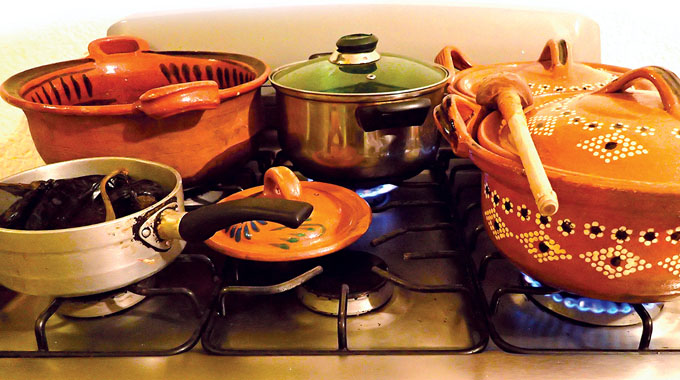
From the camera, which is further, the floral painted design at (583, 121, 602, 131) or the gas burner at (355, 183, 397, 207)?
the gas burner at (355, 183, 397, 207)

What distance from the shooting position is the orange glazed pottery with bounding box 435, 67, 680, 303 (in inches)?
16.9

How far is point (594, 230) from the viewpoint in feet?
1.50

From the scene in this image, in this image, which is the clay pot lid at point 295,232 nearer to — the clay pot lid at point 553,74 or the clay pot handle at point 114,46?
the clay pot lid at point 553,74

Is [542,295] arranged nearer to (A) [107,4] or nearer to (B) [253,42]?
(B) [253,42]

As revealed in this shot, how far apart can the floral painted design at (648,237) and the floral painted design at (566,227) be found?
0.05 meters

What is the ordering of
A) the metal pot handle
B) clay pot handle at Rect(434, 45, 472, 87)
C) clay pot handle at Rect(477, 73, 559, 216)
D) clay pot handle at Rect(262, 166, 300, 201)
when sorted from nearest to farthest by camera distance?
1. clay pot handle at Rect(477, 73, 559, 216)
2. the metal pot handle
3. clay pot handle at Rect(262, 166, 300, 201)
4. clay pot handle at Rect(434, 45, 472, 87)

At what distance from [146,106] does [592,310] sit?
56 centimetres

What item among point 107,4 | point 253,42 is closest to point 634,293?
point 253,42

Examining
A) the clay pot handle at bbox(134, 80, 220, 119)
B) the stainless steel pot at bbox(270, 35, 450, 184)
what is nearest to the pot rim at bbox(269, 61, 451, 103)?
the stainless steel pot at bbox(270, 35, 450, 184)

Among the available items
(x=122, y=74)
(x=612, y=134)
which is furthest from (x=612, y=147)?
(x=122, y=74)

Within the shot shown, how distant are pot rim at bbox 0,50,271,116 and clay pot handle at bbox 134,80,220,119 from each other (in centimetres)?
2

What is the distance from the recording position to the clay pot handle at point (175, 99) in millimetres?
622

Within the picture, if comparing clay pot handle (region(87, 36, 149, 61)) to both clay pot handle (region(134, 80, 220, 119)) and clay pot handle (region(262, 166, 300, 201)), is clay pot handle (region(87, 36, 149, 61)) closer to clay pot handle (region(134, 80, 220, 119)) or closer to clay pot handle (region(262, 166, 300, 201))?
clay pot handle (region(134, 80, 220, 119))

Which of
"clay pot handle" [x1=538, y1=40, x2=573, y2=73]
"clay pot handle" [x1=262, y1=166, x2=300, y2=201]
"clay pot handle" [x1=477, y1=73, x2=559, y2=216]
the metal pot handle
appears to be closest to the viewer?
"clay pot handle" [x1=477, y1=73, x2=559, y2=216]
